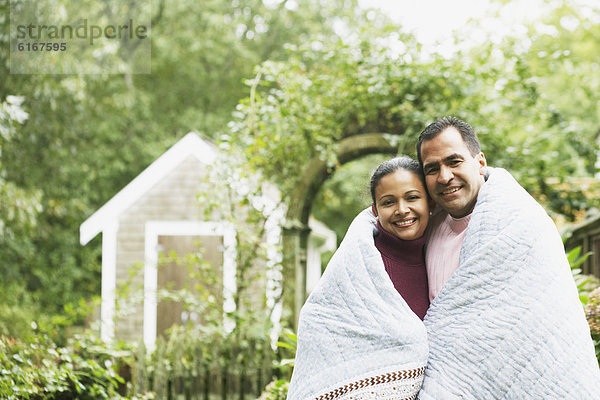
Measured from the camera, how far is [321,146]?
559 centimetres

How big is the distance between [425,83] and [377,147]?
738 mm

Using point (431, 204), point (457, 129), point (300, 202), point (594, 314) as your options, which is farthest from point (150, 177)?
point (457, 129)

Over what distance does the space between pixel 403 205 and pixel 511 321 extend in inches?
22.0

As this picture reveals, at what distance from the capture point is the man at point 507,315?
184cm

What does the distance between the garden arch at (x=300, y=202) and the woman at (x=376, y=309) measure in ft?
11.4

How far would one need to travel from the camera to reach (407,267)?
86.7 inches

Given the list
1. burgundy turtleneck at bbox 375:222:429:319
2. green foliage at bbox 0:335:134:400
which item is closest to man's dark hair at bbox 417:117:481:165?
burgundy turtleneck at bbox 375:222:429:319

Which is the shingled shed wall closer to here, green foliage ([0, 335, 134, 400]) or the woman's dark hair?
green foliage ([0, 335, 134, 400])

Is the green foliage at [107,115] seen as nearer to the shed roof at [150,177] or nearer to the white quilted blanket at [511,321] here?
the shed roof at [150,177]

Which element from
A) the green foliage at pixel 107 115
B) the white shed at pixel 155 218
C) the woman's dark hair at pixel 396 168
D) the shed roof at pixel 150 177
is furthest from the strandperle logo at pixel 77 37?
the woman's dark hair at pixel 396 168

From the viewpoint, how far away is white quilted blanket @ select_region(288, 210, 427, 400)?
6.38 feet

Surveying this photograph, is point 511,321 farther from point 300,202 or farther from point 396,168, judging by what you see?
point 300,202

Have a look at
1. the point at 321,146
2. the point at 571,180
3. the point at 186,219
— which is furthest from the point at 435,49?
the point at 186,219

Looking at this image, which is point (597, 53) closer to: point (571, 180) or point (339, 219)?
A: point (339, 219)
